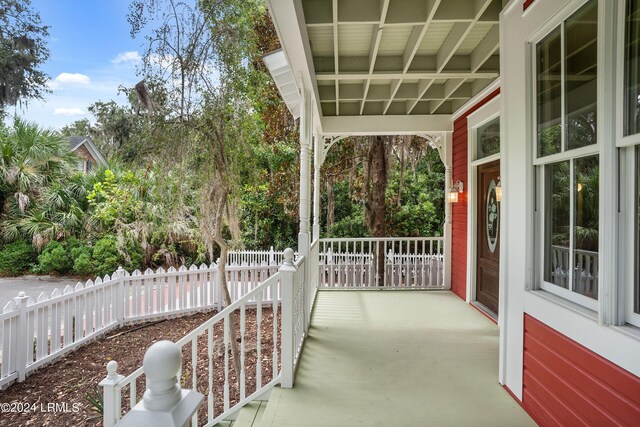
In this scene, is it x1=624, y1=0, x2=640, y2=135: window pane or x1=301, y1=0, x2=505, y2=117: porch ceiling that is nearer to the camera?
x1=624, y1=0, x2=640, y2=135: window pane

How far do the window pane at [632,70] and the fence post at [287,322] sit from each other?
2.08 meters

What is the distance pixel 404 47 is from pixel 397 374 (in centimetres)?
326

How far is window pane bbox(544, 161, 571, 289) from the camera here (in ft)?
6.42

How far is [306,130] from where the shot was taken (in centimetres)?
369

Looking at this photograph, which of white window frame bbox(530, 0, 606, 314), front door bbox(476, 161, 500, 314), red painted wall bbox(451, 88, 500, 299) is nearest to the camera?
white window frame bbox(530, 0, 606, 314)

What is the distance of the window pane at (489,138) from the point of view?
4.18m

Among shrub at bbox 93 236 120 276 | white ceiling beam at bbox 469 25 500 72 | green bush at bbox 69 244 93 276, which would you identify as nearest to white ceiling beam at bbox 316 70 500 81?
white ceiling beam at bbox 469 25 500 72

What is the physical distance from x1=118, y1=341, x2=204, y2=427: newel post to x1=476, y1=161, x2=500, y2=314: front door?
4215 millimetres

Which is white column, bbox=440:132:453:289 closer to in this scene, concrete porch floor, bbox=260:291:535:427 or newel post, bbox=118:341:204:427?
concrete porch floor, bbox=260:291:535:427

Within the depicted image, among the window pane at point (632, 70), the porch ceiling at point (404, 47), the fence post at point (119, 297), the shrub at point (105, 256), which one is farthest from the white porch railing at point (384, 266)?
the shrub at point (105, 256)

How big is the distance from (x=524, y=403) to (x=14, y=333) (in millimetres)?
4858

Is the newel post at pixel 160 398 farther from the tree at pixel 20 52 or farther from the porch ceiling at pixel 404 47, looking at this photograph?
the tree at pixel 20 52

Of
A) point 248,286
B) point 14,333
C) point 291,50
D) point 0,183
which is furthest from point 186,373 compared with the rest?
point 0,183

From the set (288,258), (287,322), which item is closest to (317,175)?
(288,258)
